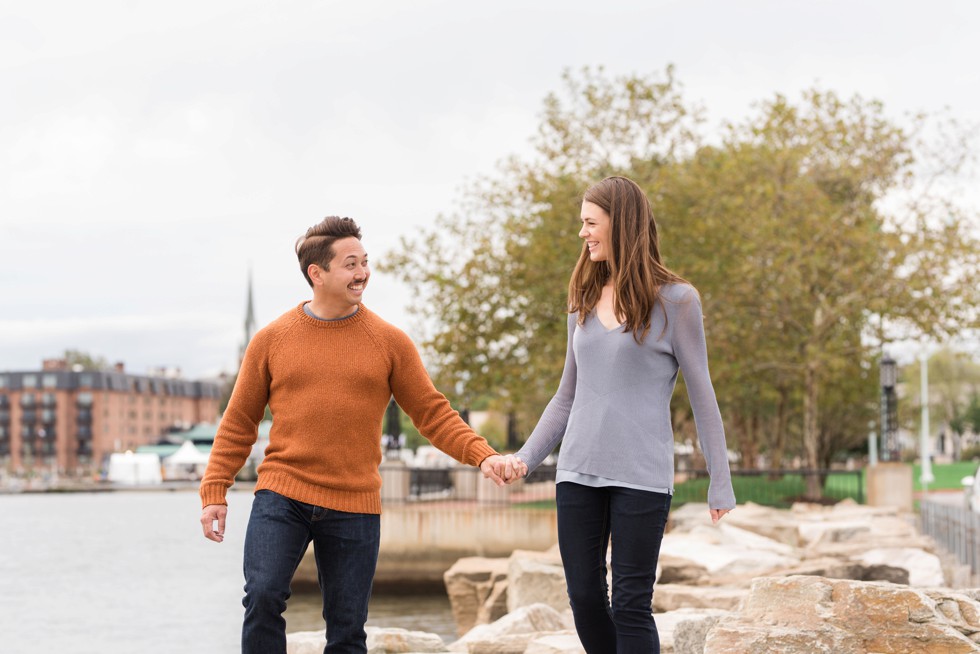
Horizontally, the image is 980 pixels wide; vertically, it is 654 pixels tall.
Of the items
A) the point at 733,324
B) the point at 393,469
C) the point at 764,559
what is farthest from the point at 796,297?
the point at 764,559

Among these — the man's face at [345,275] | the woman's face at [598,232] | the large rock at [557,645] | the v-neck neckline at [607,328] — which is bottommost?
the large rock at [557,645]

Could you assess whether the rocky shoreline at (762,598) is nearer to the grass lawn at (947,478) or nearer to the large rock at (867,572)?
the large rock at (867,572)

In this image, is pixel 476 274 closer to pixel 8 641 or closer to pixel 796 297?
pixel 796 297

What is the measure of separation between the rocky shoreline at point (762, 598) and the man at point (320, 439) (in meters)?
1.57

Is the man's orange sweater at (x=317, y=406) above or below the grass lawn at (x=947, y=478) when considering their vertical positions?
above

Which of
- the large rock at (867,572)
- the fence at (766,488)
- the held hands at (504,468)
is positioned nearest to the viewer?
the held hands at (504,468)

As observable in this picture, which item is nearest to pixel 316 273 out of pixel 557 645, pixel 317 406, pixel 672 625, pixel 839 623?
pixel 317 406

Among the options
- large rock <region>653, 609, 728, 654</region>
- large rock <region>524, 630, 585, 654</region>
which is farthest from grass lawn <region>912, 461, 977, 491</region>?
large rock <region>524, 630, 585, 654</region>

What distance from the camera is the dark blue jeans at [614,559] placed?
4484 mm

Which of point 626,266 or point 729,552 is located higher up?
point 626,266

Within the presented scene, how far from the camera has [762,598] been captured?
5.87 metres

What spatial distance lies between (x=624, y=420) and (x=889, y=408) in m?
27.2

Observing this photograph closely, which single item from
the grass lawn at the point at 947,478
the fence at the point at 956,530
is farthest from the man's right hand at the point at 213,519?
the grass lawn at the point at 947,478

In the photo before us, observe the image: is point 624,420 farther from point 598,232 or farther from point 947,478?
point 947,478
